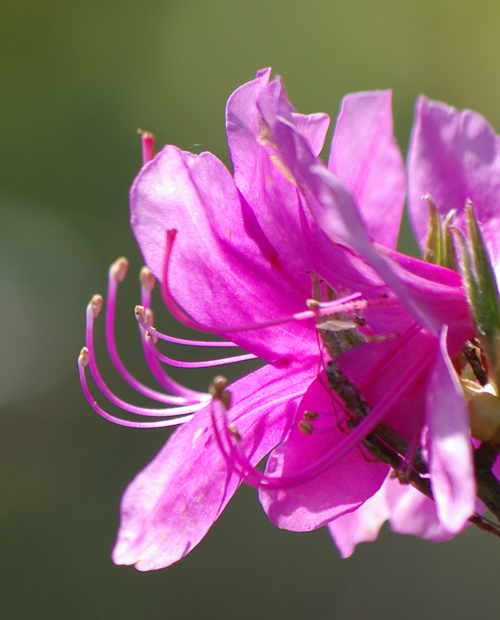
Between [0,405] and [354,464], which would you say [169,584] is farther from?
[354,464]

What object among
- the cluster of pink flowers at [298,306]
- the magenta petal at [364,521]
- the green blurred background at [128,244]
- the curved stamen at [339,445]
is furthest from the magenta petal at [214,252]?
the green blurred background at [128,244]

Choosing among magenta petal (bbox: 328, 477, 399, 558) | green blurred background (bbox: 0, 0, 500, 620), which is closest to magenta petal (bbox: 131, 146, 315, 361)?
magenta petal (bbox: 328, 477, 399, 558)

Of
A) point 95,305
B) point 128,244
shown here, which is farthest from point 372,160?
point 128,244

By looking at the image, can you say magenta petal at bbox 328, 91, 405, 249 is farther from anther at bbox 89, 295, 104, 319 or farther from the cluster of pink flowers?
anther at bbox 89, 295, 104, 319

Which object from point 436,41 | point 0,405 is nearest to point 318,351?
point 0,405

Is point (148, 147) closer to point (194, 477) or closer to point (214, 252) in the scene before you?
point (214, 252)

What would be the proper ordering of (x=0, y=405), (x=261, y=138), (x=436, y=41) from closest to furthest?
(x=261, y=138) < (x=0, y=405) < (x=436, y=41)
